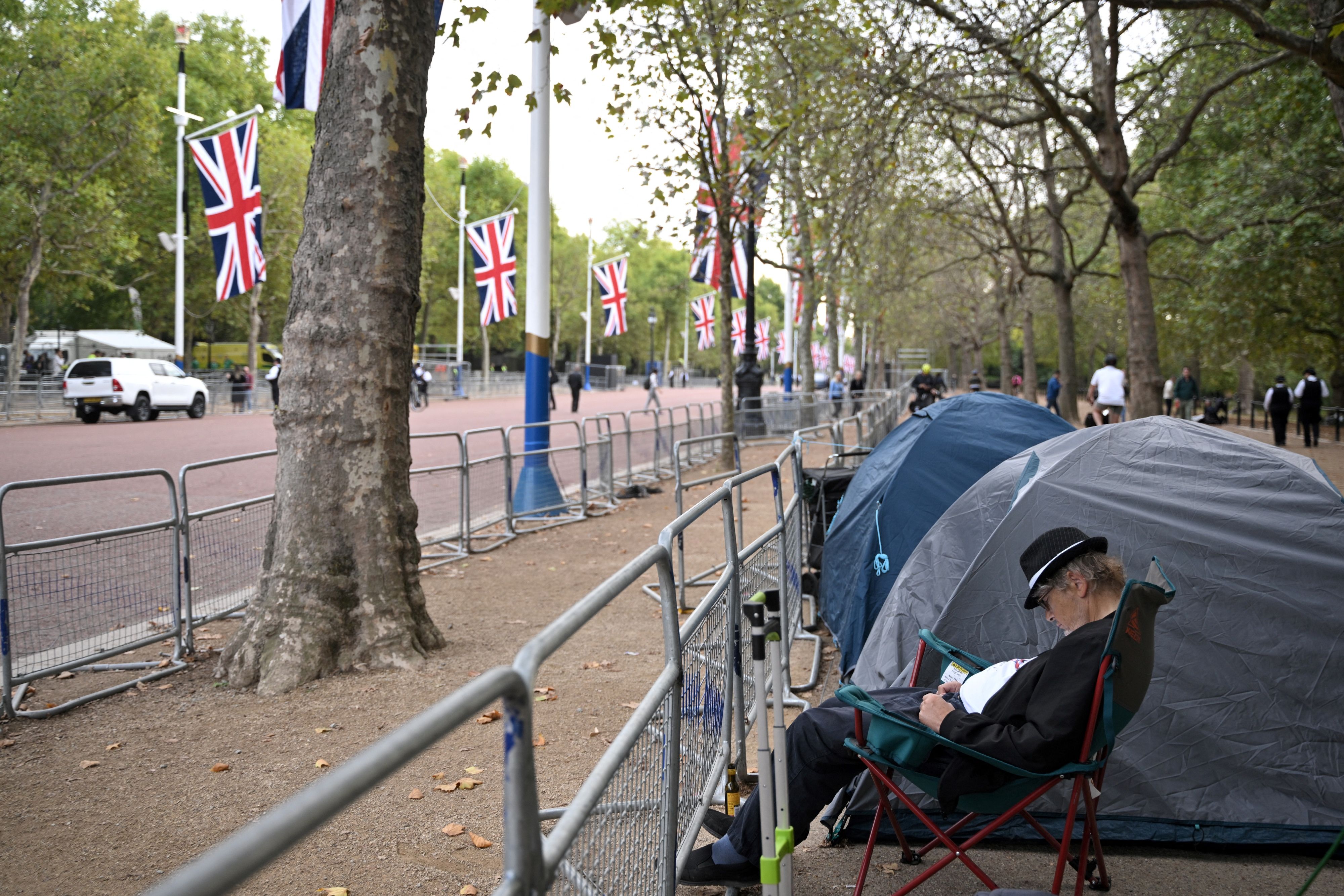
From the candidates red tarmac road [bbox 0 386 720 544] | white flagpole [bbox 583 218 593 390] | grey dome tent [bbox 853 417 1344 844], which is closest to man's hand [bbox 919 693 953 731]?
grey dome tent [bbox 853 417 1344 844]

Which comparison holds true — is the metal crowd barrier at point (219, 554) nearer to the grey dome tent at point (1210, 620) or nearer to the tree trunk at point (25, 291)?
the grey dome tent at point (1210, 620)

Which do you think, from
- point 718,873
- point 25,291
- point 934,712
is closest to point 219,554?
point 718,873

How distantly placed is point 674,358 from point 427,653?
379 ft

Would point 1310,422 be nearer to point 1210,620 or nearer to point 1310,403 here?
point 1310,403

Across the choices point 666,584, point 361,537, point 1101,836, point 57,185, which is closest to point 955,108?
point 361,537

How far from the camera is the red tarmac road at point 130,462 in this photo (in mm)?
11227

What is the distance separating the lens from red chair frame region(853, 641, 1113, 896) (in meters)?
3.33

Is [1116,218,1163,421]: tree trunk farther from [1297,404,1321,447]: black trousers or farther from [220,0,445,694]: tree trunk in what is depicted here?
[220,0,445,694]: tree trunk

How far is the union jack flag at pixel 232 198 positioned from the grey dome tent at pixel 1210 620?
72.1 feet

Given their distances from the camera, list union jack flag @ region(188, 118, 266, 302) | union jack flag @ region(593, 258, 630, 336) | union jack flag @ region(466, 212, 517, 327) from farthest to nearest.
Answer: union jack flag @ region(593, 258, 630, 336), union jack flag @ region(466, 212, 517, 327), union jack flag @ region(188, 118, 266, 302)

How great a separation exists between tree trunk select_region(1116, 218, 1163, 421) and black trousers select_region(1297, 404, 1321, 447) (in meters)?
11.5

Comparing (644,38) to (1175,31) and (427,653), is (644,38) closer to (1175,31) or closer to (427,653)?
(1175,31)

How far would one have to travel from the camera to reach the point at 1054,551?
364 cm

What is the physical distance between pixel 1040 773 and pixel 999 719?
0.24 metres
